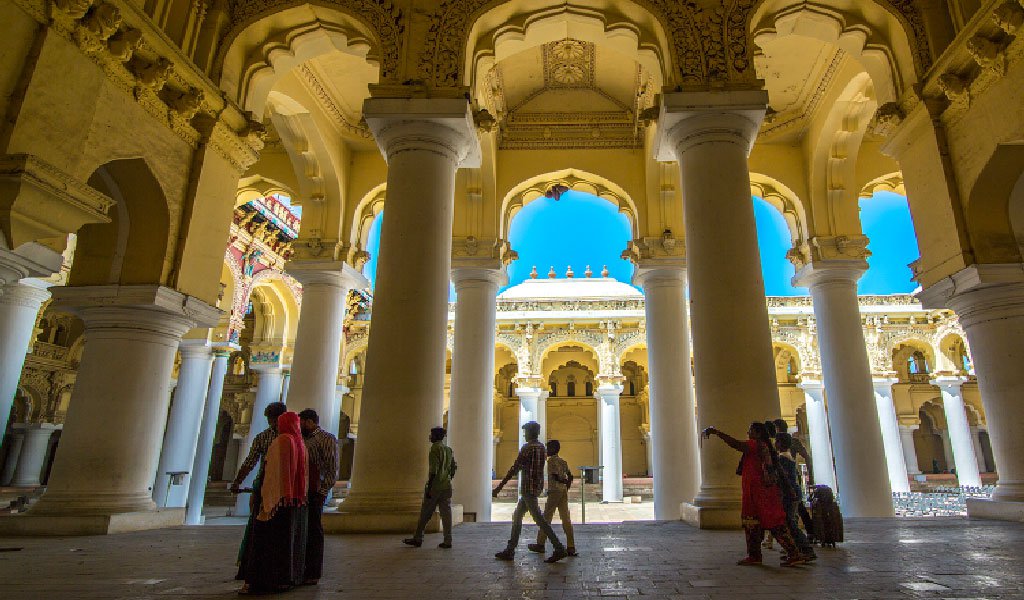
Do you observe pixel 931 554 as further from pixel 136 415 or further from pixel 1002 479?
pixel 136 415

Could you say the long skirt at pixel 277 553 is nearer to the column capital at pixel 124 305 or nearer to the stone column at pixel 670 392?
the column capital at pixel 124 305

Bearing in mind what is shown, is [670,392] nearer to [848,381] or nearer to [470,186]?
[848,381]

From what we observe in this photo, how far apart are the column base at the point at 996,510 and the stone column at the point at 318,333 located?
317 inches

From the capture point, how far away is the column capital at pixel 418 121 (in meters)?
6.25

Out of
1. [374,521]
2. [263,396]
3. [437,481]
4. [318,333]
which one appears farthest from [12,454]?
[437,481]

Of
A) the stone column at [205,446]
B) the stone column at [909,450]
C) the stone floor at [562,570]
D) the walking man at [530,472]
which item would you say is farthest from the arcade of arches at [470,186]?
the stone column at [909,450]

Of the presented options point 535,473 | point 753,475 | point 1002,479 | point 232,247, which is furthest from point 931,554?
point 232,247

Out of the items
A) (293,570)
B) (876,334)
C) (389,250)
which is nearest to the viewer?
(293,570)

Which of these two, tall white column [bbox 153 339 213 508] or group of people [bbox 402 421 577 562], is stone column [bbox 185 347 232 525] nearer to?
tall white column [bbox 153 339 213 508]

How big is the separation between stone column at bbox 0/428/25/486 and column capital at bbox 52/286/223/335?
15.3m

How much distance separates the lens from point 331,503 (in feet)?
51.8

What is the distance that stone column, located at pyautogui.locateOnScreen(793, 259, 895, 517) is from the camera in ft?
28.2

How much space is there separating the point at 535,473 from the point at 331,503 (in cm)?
1301

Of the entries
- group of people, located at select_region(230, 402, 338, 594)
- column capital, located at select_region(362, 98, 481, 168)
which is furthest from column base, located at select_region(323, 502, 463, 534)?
column capital, located at select_region(362, 98, 481, 168)
